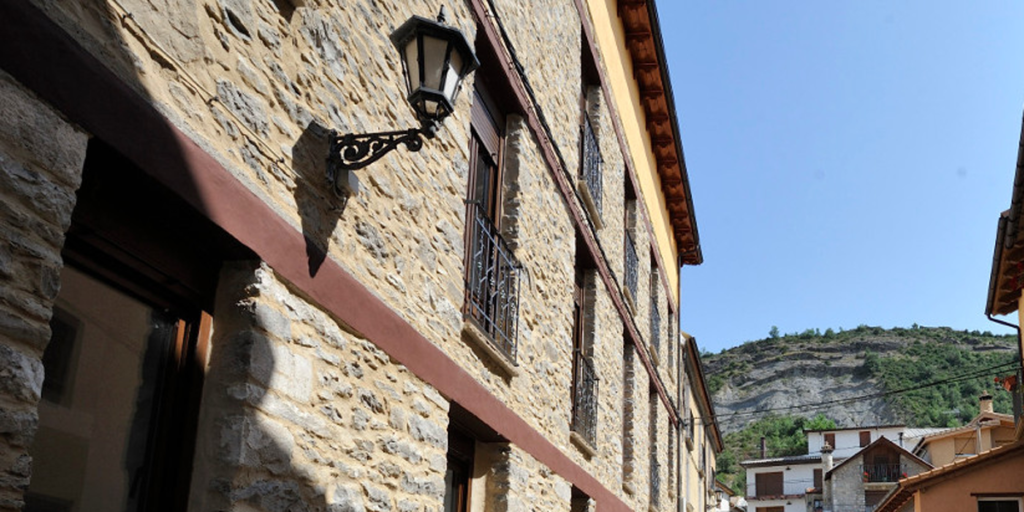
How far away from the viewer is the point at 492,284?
22.1 ft

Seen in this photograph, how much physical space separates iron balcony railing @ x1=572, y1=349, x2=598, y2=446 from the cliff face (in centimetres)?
9344

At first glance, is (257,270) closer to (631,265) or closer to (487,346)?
(487,346)

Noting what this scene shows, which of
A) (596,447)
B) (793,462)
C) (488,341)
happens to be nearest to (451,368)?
(488,341)

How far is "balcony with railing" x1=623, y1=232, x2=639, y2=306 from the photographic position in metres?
12.6

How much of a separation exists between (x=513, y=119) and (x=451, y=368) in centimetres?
261

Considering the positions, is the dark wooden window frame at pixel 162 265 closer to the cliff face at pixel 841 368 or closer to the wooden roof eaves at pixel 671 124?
the wooden roof eaves at pixel 671 124

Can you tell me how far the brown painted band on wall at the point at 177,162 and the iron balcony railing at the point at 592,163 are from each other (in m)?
4.93

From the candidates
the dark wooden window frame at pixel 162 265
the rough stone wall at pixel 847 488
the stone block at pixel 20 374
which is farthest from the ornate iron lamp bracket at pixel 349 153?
the rough stone wall at pixel 847 488

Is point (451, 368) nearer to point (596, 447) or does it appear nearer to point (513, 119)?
point (513, 119)

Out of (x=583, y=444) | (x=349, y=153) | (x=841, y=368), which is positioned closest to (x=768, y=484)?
(x=841, y=368)

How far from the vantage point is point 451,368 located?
560 centimetres

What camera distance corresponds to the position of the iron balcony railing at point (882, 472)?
50.2 meters

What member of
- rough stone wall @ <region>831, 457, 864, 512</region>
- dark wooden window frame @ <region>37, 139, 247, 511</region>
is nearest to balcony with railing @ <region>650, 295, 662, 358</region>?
dark wooden window frame @ <region>37, 139, 247, 511</region>

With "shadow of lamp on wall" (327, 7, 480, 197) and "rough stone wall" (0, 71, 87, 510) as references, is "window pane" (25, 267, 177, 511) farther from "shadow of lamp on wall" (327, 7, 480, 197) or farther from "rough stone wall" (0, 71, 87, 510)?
"shadow of lamp on wall" (327, 7, 480, 197)
